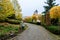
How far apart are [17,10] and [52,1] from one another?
1490 cm

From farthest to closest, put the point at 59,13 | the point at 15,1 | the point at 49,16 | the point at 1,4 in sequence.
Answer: the point at 15,1 < the point at 49,16 < the point at 59,13 < the point at 1,4

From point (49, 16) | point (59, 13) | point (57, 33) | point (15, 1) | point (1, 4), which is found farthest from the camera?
point (15, 1)

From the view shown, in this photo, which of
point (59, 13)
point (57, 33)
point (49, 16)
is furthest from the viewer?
point (49, 16)

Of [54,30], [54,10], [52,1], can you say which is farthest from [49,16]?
[52,1]

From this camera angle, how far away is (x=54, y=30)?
1264 inches

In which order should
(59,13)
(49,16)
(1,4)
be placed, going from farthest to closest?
(49,16) < (59,13) < (1,4)

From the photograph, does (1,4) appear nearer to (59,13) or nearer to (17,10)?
(59,13)

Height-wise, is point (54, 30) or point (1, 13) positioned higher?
point (1, 13)

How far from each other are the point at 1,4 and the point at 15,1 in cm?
3518

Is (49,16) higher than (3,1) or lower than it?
lower

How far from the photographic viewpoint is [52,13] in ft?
155

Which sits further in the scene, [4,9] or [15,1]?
[15,1]

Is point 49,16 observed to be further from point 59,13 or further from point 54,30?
point 54,30

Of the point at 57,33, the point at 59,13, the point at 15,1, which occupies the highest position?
the point at 15,1
